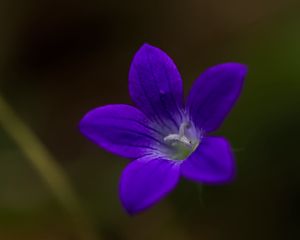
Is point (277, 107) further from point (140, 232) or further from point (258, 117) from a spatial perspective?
point (140, 232)

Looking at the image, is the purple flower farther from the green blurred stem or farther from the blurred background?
the green blurred stem

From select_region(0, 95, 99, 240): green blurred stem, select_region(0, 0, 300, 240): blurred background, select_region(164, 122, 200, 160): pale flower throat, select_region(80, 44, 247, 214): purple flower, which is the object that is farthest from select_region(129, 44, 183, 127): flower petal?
select_region(0, 95, 99, 240): green blurred stem

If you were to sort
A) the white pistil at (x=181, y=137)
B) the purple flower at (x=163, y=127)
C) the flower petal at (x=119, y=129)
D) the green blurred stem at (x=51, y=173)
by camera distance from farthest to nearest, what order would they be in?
the green blurred stem at (x=51, y=173)
the white pistil at (x=181, y=137)
the flower petal at (x=119, y=129)
the purple flower at (x=163, y=127)

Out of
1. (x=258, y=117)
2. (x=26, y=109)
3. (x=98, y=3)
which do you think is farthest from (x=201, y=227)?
(x=98, y=3)

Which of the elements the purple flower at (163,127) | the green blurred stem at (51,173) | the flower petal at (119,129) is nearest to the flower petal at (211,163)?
the purple flower at (163,127)

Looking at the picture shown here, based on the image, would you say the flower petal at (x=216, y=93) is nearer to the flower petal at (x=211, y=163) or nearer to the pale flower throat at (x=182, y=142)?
the flower petal at (x=211, y=163)

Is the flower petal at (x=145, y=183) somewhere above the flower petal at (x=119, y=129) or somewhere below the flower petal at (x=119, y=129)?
below

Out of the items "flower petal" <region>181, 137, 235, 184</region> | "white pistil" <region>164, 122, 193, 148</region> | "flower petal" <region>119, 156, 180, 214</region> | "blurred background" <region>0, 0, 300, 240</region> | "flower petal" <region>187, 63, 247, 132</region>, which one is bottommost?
"blurred background" <region>0, 0, 300, 240</region>

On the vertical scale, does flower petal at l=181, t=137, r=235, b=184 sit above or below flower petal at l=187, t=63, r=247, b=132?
below
